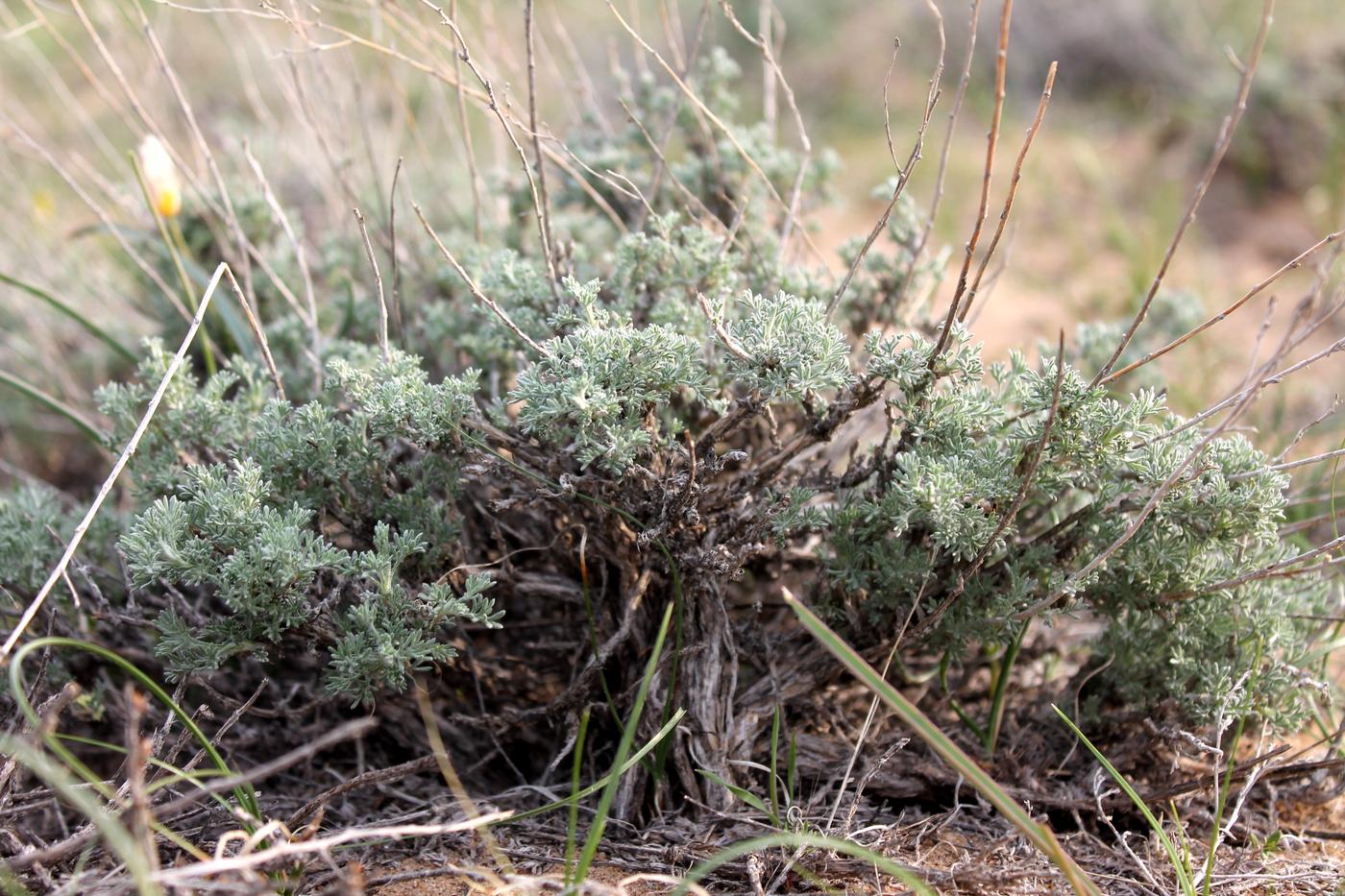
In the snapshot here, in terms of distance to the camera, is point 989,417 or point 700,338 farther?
point 700,338

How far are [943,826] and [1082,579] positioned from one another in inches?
17.9

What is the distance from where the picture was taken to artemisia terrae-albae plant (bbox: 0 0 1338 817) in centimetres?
151

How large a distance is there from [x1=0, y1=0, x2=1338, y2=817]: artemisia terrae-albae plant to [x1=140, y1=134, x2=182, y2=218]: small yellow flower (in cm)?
53

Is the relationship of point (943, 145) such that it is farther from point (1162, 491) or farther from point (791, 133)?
point (791, 133)

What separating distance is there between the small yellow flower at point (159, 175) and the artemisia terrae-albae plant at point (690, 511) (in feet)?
1.73

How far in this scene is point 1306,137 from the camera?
4578mm

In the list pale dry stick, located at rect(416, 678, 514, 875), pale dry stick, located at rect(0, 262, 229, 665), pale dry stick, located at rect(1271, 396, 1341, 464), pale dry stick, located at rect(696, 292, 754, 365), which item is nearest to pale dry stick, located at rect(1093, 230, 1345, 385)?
pale dry stick, located at rect(1271, 396, 1341, 464)

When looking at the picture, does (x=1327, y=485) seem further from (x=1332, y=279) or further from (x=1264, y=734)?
(x=1332, y=279)

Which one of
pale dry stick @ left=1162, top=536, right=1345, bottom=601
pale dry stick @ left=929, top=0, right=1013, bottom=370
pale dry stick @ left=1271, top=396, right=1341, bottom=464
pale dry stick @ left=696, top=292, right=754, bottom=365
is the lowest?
pale dry stick @ left=1162, top=536, right=1345, bottom=601

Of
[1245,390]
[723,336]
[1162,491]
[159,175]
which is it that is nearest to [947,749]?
[1162,491]

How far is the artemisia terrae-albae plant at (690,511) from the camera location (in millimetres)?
1506

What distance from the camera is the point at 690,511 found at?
154 cm

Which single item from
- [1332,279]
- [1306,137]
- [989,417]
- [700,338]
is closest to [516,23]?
[1306,137]

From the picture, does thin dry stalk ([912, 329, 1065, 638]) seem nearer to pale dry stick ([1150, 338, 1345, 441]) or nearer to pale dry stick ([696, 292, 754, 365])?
pale dry stick ([1150, 338, 1345, 441])
